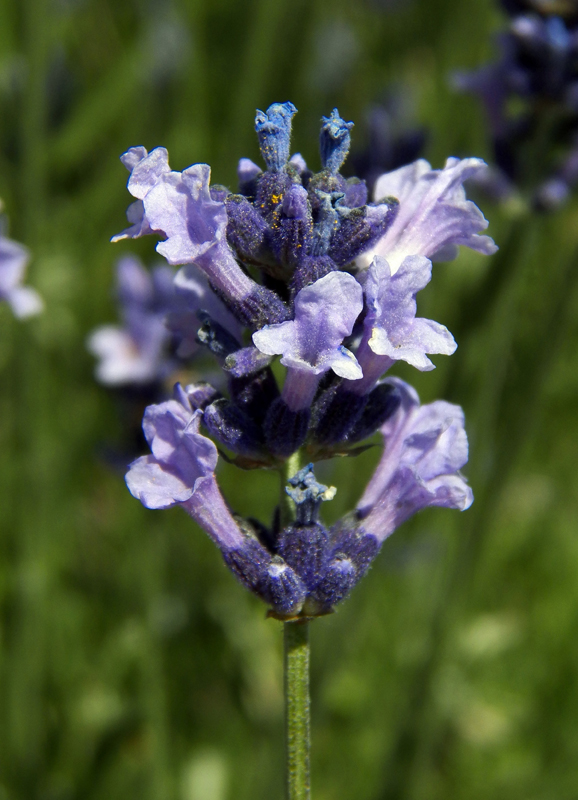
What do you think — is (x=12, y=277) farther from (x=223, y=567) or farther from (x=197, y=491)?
(x=223, y=567)

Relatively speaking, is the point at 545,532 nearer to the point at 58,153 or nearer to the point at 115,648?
Result: the point at 115,648

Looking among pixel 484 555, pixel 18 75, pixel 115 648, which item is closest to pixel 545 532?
pixel 484 555

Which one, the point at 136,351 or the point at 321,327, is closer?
the point at 321,327

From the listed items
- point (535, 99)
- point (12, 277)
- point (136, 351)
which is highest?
point (535, 99)

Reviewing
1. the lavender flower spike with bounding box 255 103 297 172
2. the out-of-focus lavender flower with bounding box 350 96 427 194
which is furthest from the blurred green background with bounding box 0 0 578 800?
the lavender flower spike with bounding box 255 103 297 172

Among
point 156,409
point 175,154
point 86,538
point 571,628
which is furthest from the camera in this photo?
point 175,154

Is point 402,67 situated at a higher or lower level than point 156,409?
higher

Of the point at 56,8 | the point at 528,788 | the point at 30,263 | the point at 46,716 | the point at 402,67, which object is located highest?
the point at 56,8

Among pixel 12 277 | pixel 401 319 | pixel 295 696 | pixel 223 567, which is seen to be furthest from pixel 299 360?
pixel 223 567
